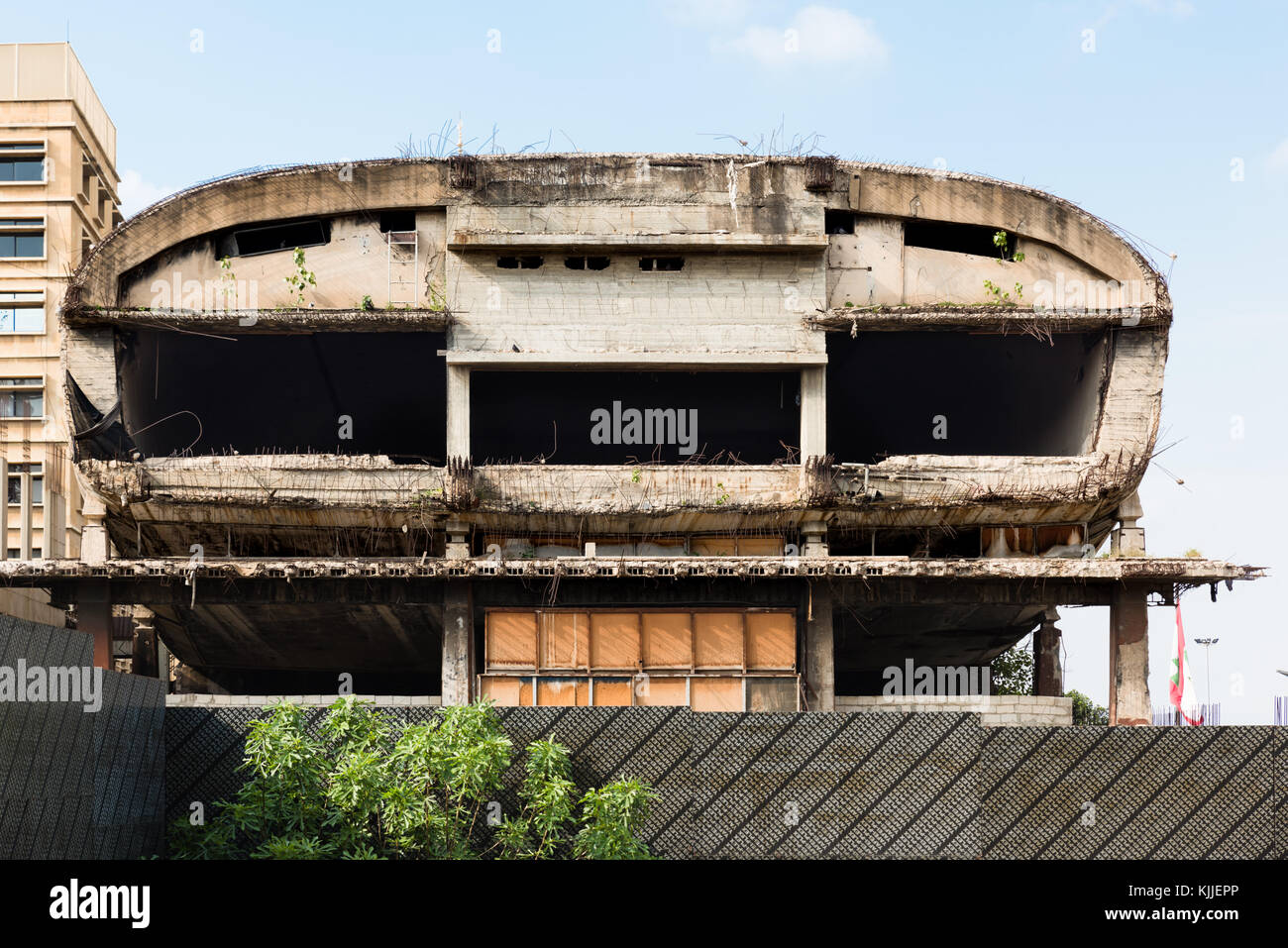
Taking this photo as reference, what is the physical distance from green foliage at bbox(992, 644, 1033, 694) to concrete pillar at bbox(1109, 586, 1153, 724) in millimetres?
21235

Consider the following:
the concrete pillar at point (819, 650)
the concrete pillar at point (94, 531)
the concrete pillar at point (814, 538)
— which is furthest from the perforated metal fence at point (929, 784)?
the concrete pillar at point (94, 531)

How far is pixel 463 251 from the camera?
29.0m

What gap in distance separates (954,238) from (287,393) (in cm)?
1636

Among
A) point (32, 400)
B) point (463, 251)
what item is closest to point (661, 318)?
point (463, 251)

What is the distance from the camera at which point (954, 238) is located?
99.9ft

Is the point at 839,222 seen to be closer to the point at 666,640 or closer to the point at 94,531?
the point at 666,640

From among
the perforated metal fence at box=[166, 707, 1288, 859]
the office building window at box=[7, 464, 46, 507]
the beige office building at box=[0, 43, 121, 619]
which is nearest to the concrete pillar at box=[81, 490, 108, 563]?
the perforated metal fence at box=[166, 707, 1288, 859]

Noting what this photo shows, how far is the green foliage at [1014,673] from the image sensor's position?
49.7m

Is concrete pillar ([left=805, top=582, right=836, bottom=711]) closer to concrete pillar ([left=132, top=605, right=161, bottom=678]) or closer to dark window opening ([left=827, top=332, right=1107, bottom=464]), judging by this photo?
dark window opening ([left=827, top=332, right=1107, bottom=464])

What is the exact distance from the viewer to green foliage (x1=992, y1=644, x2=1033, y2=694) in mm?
49656

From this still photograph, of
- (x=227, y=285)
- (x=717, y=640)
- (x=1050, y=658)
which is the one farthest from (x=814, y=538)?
(x=227, y=285)

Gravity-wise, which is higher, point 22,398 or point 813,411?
point 22,398
